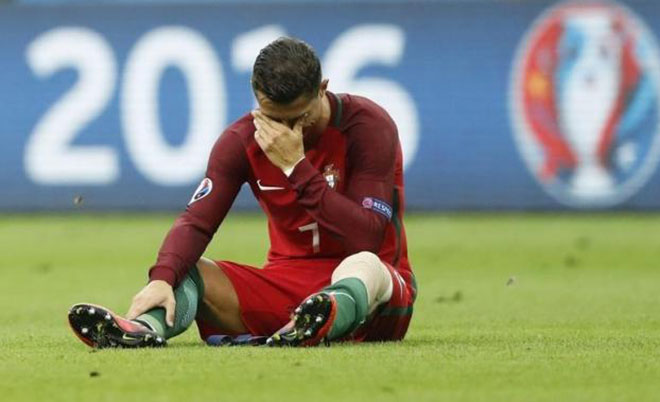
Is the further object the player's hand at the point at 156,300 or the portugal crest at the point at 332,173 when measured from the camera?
the portugal crest at the point at 332,173

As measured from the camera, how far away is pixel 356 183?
657 centimetres

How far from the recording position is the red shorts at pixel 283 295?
6691 millimetres

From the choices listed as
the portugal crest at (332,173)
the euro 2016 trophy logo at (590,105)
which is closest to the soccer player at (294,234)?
the portugal crest at (332,173)

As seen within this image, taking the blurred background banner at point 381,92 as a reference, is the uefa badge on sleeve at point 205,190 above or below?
above

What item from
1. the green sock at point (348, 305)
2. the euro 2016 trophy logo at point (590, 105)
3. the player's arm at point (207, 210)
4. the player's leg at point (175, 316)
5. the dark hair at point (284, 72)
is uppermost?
the dark hair at point (284, 72)

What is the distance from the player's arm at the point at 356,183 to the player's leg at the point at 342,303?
11 cm

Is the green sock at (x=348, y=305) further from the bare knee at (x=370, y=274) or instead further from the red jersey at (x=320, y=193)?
the red jersey at (x=320, y=193)

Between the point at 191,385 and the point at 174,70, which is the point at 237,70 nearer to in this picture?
the point at 174,70

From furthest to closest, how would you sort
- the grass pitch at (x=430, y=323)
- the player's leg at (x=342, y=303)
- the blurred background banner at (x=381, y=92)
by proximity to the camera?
1. the blurred background banner at (x=381, y=92)
2. the player's leg at (x=342, y=303)
3. the grass pitch at (x=430, y=323)

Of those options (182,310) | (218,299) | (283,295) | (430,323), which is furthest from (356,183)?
(430,323)

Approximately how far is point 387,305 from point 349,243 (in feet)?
1.03

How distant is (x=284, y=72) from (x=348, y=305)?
0.86m

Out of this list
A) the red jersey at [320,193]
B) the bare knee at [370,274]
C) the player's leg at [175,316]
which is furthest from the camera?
the red jersey at [320,193]

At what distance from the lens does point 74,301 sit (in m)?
9.88
